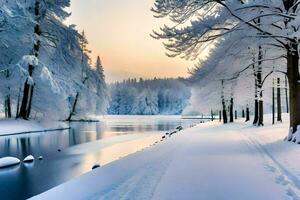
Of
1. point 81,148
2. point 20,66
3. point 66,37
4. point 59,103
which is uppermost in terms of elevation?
point 66,37

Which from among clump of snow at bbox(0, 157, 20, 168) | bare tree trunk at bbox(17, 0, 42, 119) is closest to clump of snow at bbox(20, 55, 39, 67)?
bare tree trunk at bbox(17, 0, 42, 119)

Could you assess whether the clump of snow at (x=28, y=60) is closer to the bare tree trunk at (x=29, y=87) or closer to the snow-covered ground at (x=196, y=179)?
the bare tree trunk at (x=29, y=87)

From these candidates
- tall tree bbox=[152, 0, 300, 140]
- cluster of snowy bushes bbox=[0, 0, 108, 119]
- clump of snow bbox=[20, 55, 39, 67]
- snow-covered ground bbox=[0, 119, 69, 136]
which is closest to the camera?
tall tree bbox=[152, 0, 300, 140]

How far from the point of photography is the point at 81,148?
74.1ft

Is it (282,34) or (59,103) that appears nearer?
(282,34)

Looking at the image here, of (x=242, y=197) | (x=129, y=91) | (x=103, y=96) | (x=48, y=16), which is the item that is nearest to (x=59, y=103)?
(x=48, y=16)

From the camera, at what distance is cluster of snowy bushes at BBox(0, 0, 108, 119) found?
3159 cm

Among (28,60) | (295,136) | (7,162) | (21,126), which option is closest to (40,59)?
(28,60)

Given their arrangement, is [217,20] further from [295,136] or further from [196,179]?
[196,179]

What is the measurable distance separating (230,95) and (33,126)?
73.5ft

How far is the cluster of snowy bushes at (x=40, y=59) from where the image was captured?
3159cm

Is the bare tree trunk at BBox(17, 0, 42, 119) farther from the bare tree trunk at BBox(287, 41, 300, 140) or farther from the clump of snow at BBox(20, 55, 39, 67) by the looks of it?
the bare tree trunk at BBox(287, 41, 300, 140)

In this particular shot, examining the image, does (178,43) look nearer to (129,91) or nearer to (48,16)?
(48,16)

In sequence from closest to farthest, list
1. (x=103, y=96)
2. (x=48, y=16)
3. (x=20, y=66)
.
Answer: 1. (x=20, y=66)
2. (x=48, y=16)
3. (x=103, y=96)
